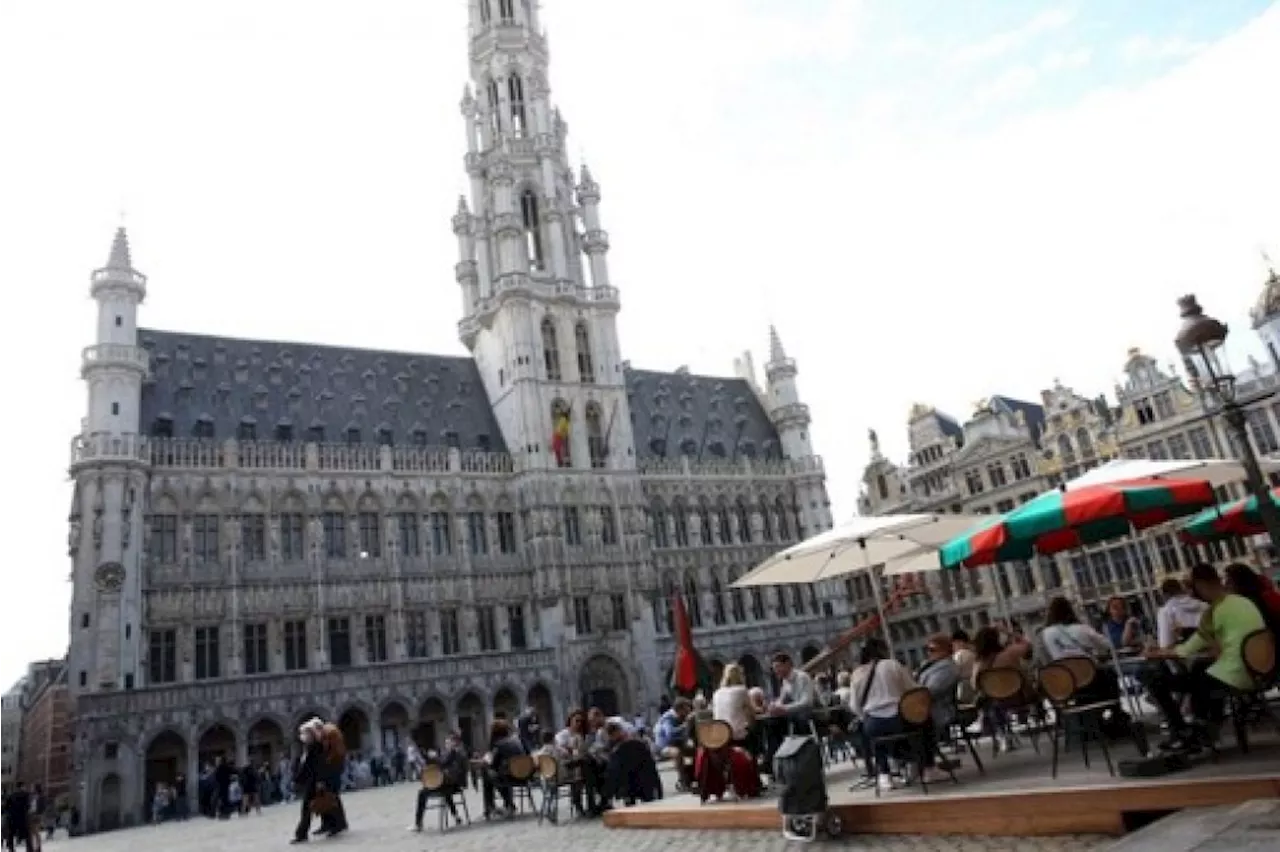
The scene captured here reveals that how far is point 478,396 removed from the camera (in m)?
48.9

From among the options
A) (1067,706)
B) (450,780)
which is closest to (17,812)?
(450,780)

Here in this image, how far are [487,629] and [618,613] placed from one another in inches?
260

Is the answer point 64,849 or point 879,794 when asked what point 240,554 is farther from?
point 879,794

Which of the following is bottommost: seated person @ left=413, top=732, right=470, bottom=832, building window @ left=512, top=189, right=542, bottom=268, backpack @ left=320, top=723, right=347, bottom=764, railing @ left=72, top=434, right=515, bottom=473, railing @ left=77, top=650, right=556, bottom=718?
seated person @ left=413, top=732, right=470, bottom=832

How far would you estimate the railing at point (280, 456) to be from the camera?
3497 centimetres

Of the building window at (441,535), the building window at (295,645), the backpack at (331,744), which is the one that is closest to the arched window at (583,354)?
the building window at (441,535)

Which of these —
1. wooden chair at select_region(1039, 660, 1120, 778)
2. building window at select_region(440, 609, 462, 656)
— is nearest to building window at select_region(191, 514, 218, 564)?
building window at select_region(440, 609, 462, 656)

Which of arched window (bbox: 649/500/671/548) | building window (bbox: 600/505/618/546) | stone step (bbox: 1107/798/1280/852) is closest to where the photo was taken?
stone step (bbox: 1107/798/1280/852)

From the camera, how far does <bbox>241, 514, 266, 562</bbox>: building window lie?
121 ft

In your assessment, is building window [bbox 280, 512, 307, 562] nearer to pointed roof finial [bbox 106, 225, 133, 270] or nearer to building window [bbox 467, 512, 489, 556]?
building window [bbox 467, 512, 489, 556]

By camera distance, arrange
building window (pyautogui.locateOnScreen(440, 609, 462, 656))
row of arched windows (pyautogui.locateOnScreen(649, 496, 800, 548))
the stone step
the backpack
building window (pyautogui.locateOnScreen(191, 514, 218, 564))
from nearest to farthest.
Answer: the stone step → the backpack → building window (pyautogui.locateOnScreen(191, 514, 218, 564)) → building window (pyautogui.locateOnScreen(440, 609, 462, 656)) → row of arched windows (pyautogui.locateOnScreen(649, 496, 800, 548))

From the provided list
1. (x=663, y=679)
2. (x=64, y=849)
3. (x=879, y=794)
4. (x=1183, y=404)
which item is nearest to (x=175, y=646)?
(x=64, y=849)

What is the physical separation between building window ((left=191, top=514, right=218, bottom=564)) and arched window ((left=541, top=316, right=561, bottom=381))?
1784 cm

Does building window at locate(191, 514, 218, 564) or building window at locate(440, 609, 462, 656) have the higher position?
building window at locate(191, 514, 218, 564)
